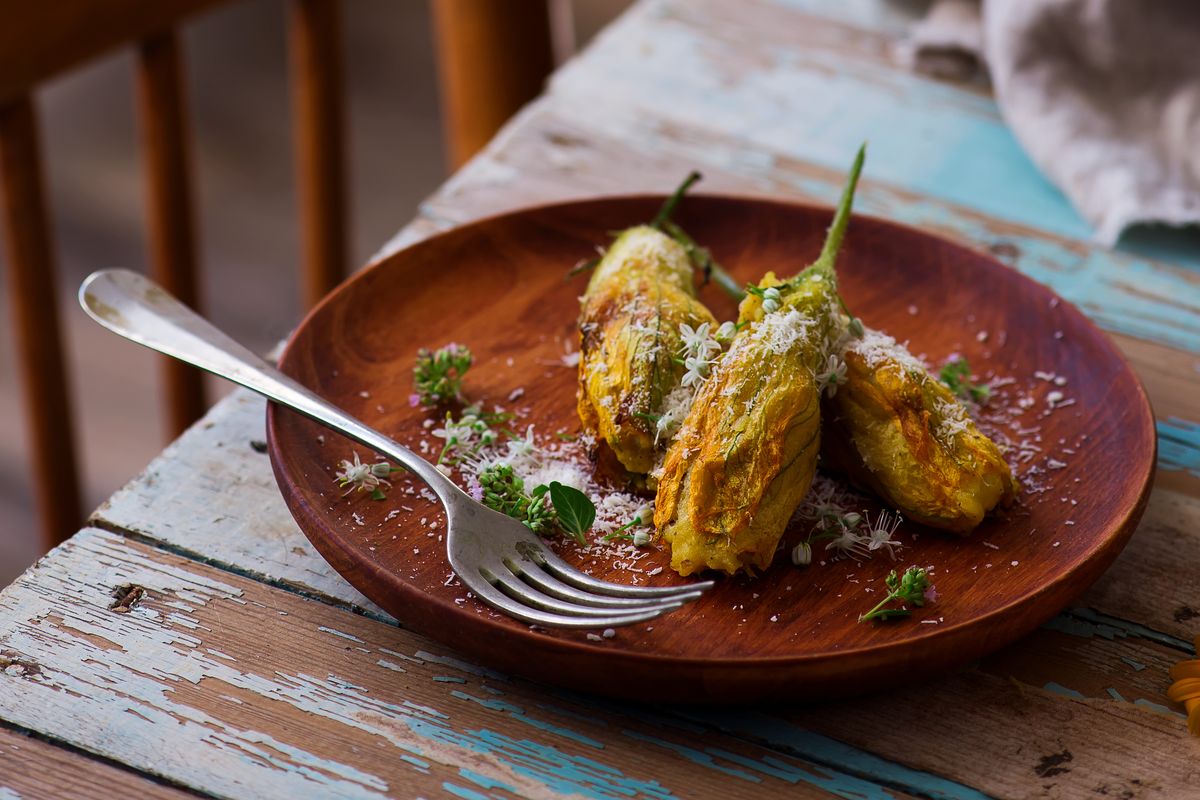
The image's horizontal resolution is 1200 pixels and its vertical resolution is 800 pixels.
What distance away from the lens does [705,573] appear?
35.1 inches

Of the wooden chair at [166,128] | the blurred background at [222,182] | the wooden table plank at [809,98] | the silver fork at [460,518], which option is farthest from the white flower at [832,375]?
the blurred background at [222,182]

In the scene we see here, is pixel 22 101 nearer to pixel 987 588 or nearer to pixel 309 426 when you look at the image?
Result: pixel 309 426

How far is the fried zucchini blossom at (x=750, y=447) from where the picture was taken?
86 cm

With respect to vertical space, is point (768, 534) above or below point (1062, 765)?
above

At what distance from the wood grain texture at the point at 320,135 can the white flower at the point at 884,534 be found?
4.88 feet

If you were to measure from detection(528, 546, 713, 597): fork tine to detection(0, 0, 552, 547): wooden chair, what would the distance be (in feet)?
3.65

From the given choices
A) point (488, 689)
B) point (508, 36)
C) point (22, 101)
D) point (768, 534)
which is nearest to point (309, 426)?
point (488, 689)

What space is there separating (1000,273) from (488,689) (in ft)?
2.31

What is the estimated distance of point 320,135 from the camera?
2.13 metres

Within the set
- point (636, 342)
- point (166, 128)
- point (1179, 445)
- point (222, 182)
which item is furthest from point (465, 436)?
point (222, 182)

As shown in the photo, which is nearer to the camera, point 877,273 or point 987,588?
point 987,588

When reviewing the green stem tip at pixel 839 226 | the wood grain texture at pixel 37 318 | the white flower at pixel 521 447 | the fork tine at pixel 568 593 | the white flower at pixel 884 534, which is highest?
the green stem tip at pixel 839 226

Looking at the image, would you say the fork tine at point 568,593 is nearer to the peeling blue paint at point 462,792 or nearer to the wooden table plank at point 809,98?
the peeling blue paint at point 462,792

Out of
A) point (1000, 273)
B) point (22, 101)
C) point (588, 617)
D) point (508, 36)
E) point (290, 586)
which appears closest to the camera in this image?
point (588, 617)
